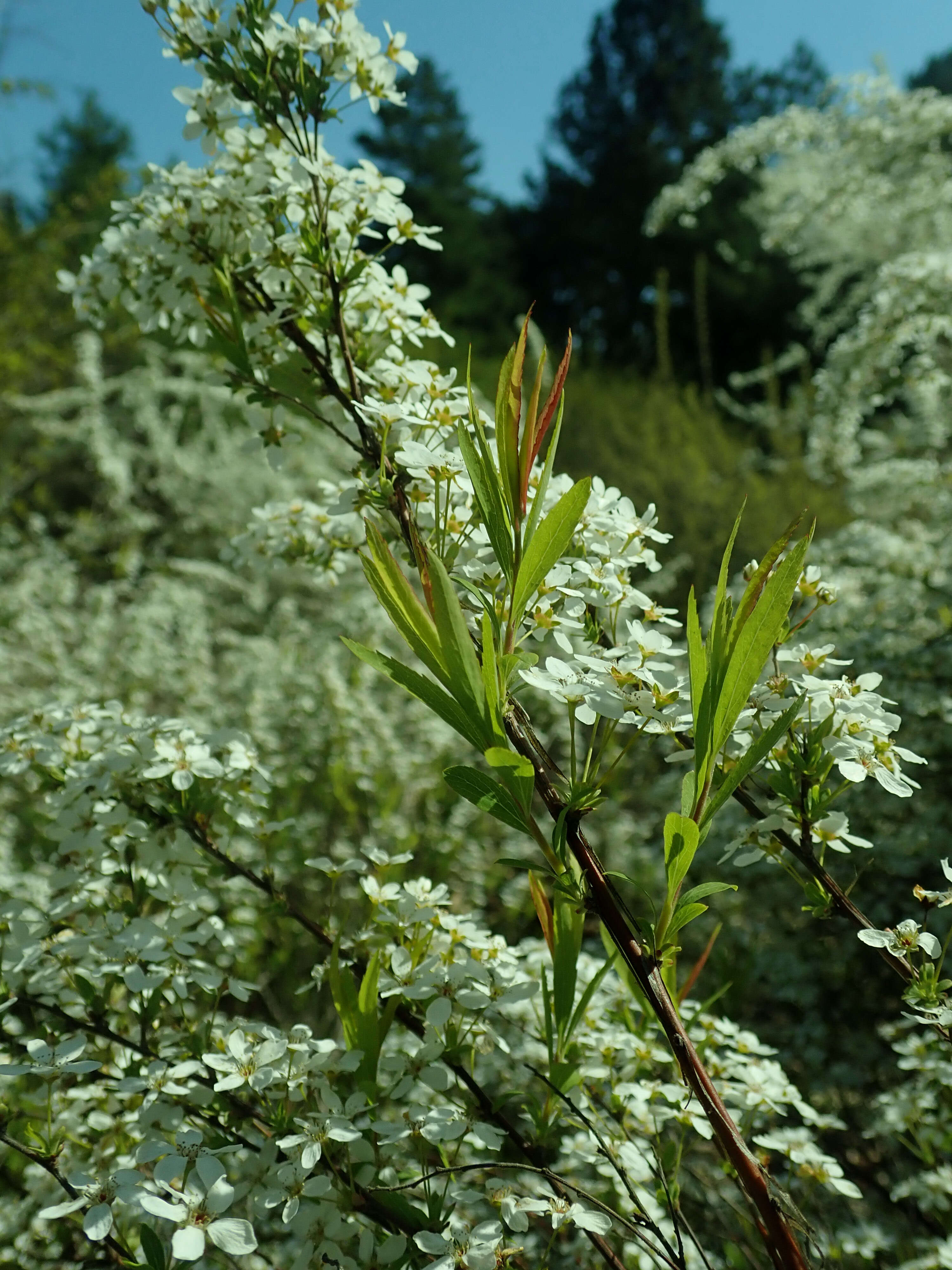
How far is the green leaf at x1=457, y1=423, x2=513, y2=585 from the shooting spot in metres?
0.76

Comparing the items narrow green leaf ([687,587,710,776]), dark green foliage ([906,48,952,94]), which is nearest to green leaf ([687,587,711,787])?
narrow green leaf ([687,587,710,776])

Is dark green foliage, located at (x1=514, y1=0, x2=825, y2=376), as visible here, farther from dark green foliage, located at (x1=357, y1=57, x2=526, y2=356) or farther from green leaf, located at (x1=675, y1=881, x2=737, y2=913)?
green leaf, located at (x1=675, y1=881, x2=737, y2=913)

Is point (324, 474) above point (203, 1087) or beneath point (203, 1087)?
above

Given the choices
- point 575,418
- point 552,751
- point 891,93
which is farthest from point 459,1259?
point 575,418

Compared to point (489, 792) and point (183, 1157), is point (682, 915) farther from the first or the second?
point (183, 1157)

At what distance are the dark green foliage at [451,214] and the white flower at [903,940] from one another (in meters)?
13.8

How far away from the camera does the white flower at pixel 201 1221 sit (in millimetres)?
702

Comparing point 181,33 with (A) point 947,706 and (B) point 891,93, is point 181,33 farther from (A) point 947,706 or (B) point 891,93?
(B) point 891,93

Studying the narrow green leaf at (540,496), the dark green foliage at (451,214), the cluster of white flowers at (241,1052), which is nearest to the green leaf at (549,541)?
the narrow green leaf at (540,496)

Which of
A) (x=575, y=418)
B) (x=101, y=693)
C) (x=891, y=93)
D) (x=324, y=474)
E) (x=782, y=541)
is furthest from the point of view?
(x=575, y=418)

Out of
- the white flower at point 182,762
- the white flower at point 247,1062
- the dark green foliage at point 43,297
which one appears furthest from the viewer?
the dark green foliage at point 43,297

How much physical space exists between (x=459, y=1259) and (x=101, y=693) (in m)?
3.25

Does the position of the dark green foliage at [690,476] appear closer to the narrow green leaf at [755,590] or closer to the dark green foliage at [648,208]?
the narrow green leaf at [755,590]

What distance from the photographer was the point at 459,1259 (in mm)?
798
